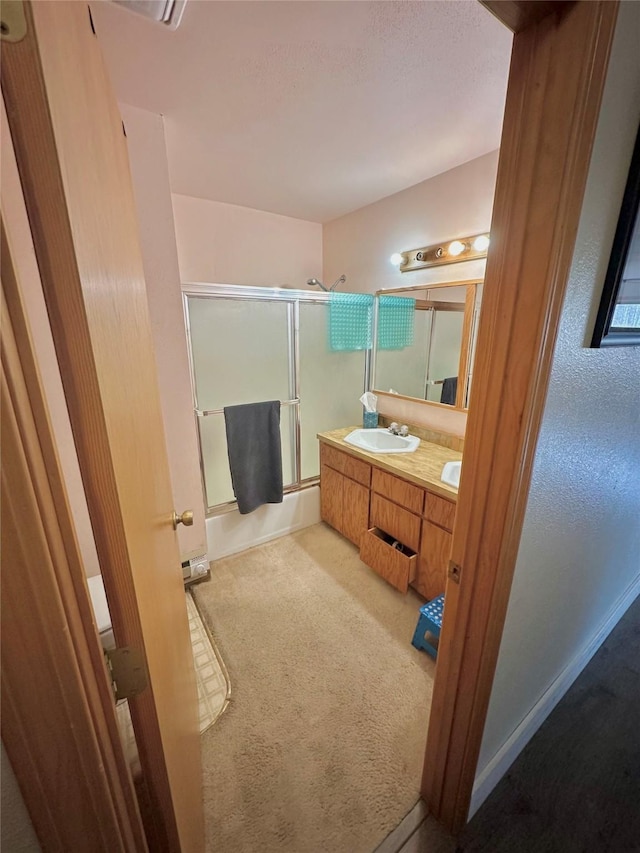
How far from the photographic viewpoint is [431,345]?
2365mm

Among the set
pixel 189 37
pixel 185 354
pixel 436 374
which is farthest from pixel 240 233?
pixel 436 374

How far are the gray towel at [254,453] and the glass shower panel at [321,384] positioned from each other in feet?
1.03

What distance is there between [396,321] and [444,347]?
1.47 ft

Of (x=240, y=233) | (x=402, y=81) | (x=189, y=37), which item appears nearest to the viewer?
(x=189, y=37)

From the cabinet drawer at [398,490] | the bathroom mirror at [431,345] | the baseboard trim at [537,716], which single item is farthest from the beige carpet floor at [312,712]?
the bathroom mirror at [431,345]

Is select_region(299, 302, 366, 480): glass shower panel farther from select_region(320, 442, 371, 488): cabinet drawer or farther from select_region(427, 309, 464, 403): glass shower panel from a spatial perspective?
select_region(427, 309, 464, 403): glass shower panel

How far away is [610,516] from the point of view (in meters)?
1.26

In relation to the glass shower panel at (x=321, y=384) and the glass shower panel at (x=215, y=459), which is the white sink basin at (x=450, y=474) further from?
the glass shower panel at (x=215, y=459)

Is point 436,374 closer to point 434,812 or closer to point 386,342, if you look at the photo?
point 386,342

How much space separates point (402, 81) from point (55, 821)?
6.71 feet

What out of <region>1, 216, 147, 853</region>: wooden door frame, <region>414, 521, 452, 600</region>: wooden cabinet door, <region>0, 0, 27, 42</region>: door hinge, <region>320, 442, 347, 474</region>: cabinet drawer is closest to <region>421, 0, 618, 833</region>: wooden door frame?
<region>0, 0, 27, 42</region>: door hinge

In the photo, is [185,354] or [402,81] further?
[185,354]

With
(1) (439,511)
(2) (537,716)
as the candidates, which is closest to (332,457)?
(1) (439,511)

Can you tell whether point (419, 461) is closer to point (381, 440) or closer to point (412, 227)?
point (381, 440)
